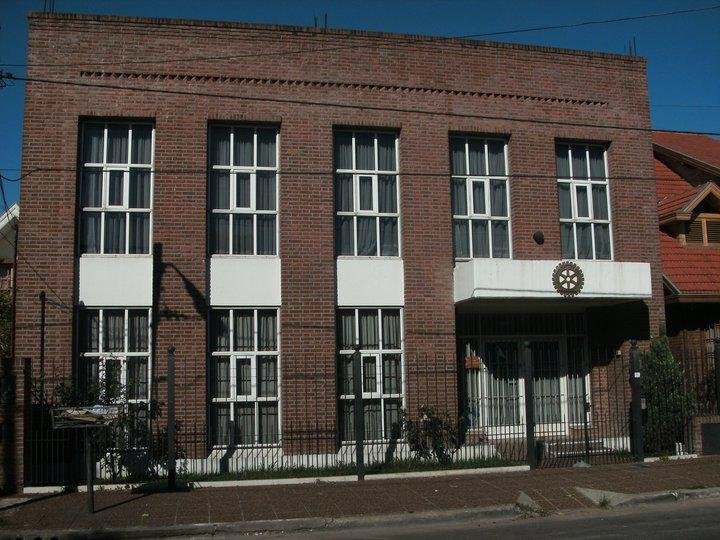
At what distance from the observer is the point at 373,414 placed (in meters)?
15.7

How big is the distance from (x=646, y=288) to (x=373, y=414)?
5868 millimetres

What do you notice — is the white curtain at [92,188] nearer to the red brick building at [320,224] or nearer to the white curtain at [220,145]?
the red brick building at [320,224]

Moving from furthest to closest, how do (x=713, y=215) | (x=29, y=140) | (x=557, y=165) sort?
(x=713, y=215) → (x=557, y=165) → (x=29, y=140)

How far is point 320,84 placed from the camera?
→ 1619cm

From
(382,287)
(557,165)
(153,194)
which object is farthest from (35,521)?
(557,165)

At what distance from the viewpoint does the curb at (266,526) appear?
400 inches

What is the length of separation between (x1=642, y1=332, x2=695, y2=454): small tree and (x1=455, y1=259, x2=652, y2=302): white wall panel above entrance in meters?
1.50

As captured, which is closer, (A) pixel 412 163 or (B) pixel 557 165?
(A) pixel 412 163

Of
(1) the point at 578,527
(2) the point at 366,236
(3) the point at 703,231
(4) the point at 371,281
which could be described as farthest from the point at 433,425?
(3) the point at 703,231

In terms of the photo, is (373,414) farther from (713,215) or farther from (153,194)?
(713,215)

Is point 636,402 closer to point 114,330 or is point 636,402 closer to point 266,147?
point 266,147

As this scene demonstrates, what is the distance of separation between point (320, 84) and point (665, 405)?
9162 mm

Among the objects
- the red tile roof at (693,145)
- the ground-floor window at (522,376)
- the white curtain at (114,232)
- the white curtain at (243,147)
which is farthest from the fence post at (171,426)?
the red tile roof at (693,145)

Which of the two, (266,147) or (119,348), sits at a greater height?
(266,147)
